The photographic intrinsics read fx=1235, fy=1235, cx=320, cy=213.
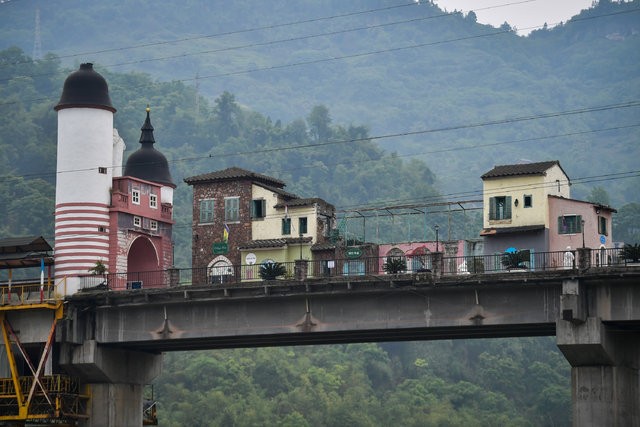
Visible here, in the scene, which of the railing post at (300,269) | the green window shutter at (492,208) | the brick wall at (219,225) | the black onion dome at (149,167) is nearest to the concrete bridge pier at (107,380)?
the brick wall at (219,225)

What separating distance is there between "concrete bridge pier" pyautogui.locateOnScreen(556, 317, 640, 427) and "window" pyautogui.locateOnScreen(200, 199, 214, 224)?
3670cm

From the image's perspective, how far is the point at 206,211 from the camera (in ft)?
335

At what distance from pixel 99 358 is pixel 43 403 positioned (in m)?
5.03

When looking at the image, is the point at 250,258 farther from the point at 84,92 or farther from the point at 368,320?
the point at 368,320

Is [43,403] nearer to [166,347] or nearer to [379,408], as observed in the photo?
[166,347]

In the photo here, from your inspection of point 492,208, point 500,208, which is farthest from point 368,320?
point 500,208

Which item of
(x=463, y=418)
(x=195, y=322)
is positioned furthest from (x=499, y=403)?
(x=195, y=322)

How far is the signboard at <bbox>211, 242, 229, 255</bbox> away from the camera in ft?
327

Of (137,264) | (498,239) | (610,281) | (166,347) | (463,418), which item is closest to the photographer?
(610,281)

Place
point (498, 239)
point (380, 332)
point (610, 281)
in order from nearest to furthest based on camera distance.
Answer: point (610, 281), point (380, 332), point (498, 239)

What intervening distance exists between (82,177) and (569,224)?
37.0 metres

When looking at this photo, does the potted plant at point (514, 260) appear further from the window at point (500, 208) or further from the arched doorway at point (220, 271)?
the arched doorway at point (220, 271)

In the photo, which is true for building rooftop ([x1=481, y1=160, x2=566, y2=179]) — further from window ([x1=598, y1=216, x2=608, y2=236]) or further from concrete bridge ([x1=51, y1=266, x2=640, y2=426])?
concrete bridge ([x1=51, y1=266, x2=640, y2=426])

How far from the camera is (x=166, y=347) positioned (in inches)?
3711
